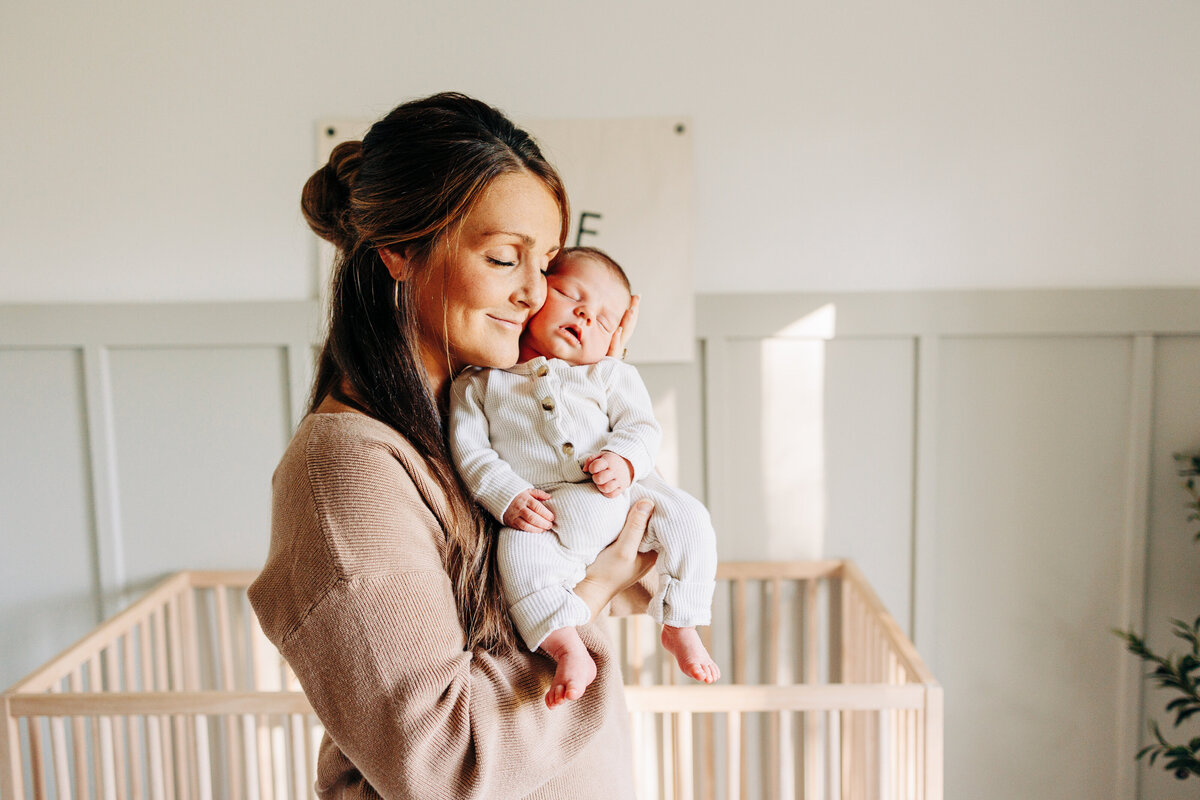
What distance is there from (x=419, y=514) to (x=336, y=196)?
40 centimetres

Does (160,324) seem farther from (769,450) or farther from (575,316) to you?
(769,450)

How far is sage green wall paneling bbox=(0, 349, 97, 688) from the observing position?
1.94m

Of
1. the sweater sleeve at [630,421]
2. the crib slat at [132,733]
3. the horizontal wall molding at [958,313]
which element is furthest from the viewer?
the horizontal wall molding at [958,313]

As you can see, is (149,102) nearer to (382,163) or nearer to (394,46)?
(394,46)

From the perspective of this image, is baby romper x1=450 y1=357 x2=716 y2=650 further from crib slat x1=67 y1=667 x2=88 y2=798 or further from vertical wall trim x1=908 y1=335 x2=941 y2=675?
vertical wall trim x1=908 y1=335 x2=941 y2=675

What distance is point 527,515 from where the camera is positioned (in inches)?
32.4

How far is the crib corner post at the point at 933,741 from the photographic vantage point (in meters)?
1.29

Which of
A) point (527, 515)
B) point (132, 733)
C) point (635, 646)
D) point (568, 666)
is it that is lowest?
point (635, 646)

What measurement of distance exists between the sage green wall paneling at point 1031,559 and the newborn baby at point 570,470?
4.21ft

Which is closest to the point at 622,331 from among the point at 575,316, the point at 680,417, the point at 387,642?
the point at 575,316

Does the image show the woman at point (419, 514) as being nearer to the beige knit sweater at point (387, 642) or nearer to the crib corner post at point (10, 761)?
the beige knit sweater at point (387, 642)

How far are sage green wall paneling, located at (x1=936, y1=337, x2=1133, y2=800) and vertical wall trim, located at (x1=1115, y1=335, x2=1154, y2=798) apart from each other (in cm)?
2

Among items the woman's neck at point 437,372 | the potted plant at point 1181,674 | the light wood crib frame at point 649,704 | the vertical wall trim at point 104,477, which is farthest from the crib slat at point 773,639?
the vertical wall trim at point 104,477

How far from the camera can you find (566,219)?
904 millimetres
